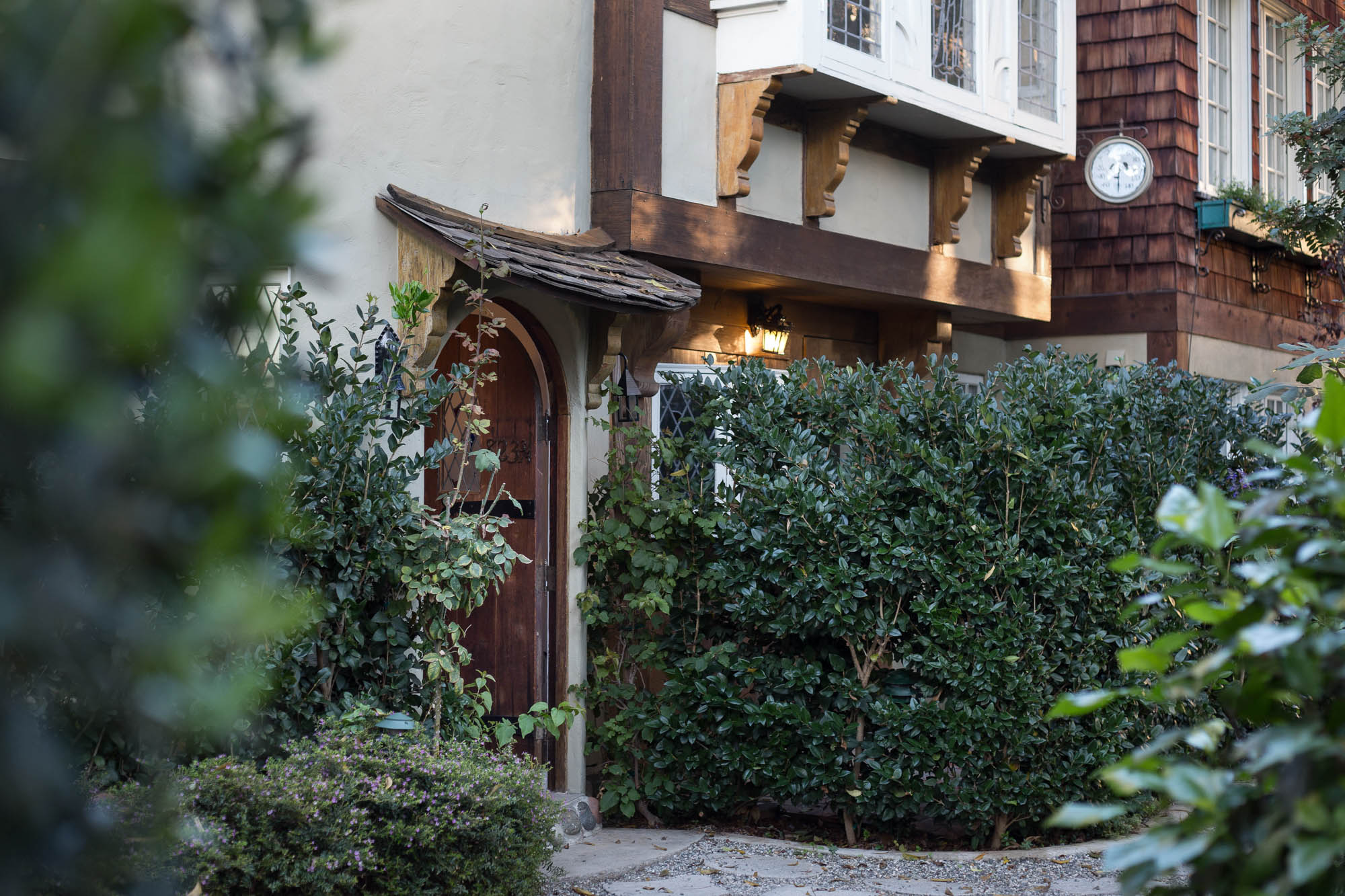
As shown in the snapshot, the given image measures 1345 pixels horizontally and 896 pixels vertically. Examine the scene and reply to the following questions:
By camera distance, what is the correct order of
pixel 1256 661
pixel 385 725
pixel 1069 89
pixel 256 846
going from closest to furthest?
pixel 1256 661 → pixel 256 846 → pixel 385 725 → pixel 1069 89

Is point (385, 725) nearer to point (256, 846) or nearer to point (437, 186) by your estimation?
point (256, 846)

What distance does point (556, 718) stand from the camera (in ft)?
19.5

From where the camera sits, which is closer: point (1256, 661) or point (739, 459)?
point (1256, 661)

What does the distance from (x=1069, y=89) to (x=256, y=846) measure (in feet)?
25.8

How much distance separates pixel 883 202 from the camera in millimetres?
8828

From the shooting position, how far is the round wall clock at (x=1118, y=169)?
1095 cm

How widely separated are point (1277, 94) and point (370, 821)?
1172cm

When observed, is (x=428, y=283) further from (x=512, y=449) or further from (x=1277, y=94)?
(x=1277, y=94)

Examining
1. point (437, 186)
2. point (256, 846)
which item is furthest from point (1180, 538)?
point (437, 186)

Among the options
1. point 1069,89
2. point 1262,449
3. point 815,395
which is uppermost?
point 1069,89

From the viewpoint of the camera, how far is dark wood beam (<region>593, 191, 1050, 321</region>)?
700cm

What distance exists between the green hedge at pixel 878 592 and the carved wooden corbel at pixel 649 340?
346 mm

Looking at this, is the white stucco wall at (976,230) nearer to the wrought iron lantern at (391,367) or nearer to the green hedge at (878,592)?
the green hedge at (878,592)

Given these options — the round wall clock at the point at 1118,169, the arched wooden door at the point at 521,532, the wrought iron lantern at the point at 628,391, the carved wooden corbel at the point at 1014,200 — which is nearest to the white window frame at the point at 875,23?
the carved wooden corbel at the point at 1014,200
